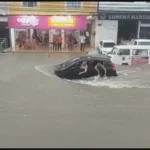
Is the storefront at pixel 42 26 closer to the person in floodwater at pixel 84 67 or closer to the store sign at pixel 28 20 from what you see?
the store sign at pixel 28 20

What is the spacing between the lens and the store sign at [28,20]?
2742cm

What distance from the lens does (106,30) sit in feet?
93.8

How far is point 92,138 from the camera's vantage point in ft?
27.2

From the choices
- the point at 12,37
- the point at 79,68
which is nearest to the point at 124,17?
the point at 12,37

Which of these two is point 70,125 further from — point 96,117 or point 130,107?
point 130,107

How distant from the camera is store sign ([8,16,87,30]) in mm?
27469

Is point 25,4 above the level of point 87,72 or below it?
above

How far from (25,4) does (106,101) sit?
18.9 meters

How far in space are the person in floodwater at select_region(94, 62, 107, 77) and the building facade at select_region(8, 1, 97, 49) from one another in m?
13.0

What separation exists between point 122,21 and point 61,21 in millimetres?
5832

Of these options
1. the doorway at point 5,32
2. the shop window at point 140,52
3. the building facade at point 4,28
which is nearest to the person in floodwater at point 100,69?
the shop window at point 140,52

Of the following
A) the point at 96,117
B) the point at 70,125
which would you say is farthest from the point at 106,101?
the point at 70,125

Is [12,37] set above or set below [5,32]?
below

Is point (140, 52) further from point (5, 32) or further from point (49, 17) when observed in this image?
point (5, 32)
